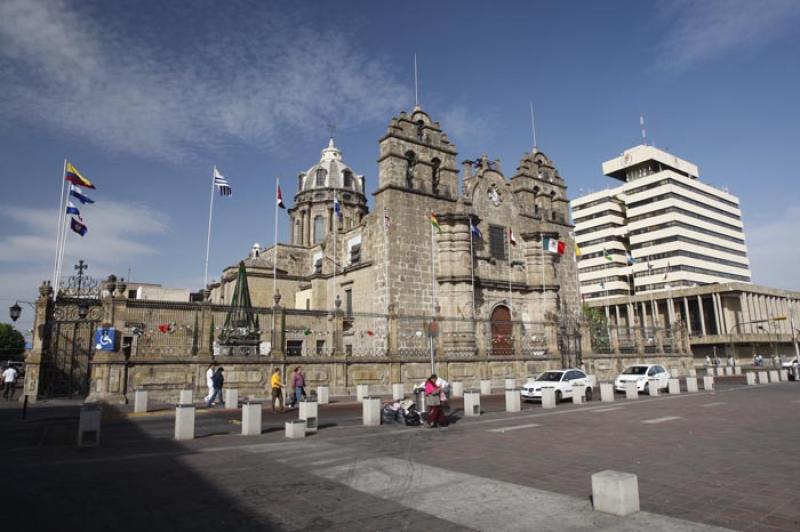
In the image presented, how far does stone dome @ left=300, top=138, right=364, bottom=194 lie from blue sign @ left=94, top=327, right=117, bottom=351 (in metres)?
37.1

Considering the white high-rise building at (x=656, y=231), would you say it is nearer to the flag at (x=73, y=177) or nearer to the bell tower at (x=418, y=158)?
the bell tower at (x=418, y=158)

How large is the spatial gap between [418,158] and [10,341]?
66.4 m

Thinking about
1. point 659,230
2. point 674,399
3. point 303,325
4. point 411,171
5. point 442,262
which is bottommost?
point 674,399

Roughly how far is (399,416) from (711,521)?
10.1m

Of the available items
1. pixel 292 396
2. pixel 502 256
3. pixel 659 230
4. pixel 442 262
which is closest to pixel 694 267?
pixel 659 230

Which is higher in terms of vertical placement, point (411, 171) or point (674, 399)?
point (411, 171)

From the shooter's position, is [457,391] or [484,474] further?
[457,391]

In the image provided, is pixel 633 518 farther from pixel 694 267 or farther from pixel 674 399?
pixel 694 267

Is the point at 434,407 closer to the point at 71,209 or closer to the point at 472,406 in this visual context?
the point at 472,406

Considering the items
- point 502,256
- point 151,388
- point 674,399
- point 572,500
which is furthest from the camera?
point 502,256

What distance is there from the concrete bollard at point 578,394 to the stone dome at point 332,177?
38.8 m

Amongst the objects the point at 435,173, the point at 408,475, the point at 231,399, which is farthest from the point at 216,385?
the point at 435,173

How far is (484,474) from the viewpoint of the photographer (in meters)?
8.05

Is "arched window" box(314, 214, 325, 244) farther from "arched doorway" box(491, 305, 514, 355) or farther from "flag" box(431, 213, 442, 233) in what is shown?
"arched doorway" box(491, 305, 514, 355)
